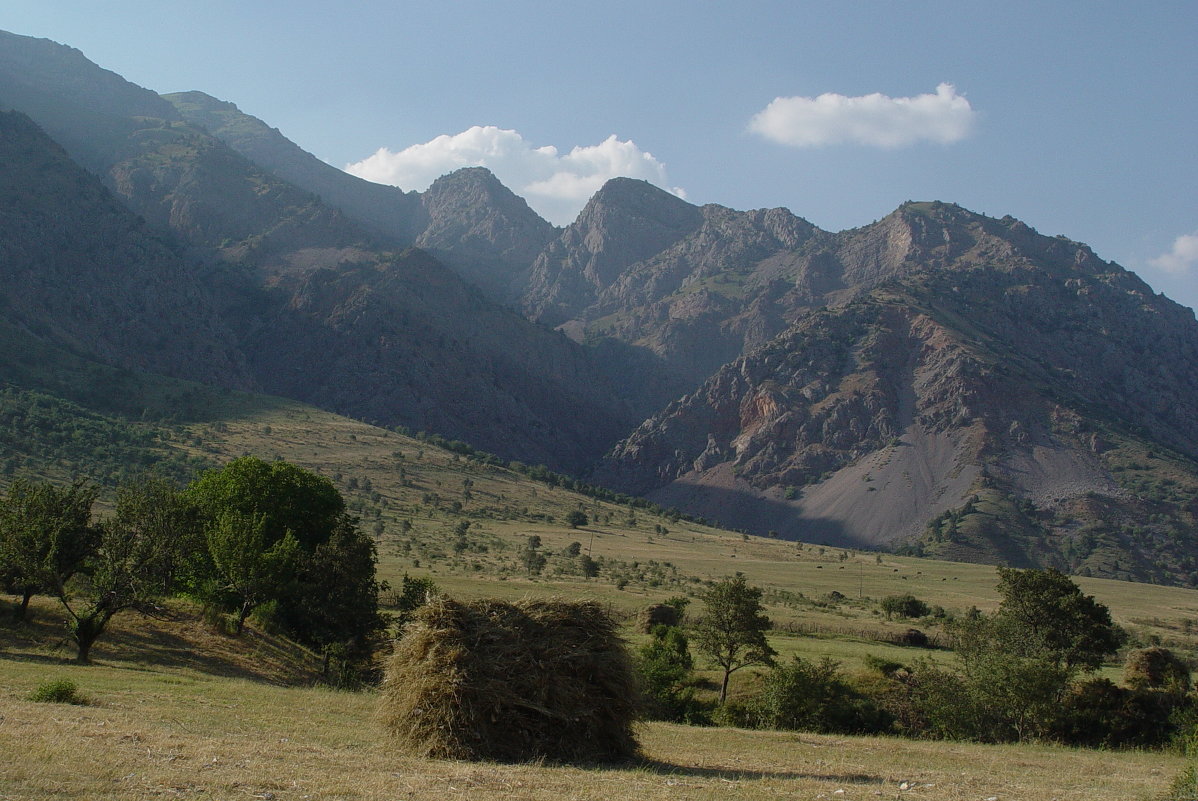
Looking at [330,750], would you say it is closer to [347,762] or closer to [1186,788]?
[347,762]

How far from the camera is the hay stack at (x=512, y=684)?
17.4 metres

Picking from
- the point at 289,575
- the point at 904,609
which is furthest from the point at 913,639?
the point at 289,575

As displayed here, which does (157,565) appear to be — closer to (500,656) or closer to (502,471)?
(500,656)

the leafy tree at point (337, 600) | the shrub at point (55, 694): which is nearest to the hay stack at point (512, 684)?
the shrub at point (55, 694)

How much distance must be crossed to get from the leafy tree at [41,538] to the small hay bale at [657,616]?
28.6 metres

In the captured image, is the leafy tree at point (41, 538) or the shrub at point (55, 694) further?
the leafy tree at point (41, 538)

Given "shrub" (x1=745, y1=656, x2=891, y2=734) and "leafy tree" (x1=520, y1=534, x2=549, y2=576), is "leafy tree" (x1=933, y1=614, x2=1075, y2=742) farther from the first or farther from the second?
"leafy tree" (x1=520, y1=534, x2=549, y2=576)

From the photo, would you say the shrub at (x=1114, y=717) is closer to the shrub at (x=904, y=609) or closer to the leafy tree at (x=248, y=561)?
the leafy tree at (x=248, y=561)

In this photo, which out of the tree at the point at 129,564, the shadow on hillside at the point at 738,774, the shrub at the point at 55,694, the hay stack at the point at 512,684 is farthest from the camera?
the tree at the point at 129,564

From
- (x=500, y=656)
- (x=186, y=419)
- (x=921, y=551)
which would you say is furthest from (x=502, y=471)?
(x=500, y=656)

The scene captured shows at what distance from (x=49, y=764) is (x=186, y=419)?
15147 cm

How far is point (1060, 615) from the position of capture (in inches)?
1731

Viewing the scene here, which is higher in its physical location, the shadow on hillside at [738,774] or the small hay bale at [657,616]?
the shadow on hillside at [738,774]

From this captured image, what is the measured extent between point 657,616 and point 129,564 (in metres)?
29.0
